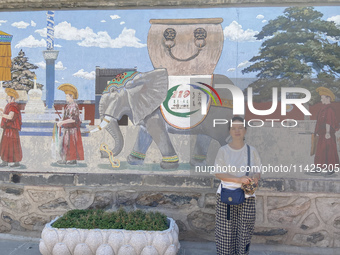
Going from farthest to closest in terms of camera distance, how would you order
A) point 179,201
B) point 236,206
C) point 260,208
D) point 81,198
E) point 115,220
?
point 81,198 < point 179,201 < point 260,208 < point 115,220 < point 236,206

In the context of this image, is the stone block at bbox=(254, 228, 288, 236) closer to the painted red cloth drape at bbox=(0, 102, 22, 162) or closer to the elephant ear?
the elephant ear

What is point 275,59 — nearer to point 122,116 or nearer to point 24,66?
point 122,116

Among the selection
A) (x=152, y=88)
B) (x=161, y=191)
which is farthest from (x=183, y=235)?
(x=152, y=88)

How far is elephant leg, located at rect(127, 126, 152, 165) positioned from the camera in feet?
16.0

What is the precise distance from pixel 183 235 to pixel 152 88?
2.24 m

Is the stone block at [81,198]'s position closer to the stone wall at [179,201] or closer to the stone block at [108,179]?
the stone wall at [179,201]

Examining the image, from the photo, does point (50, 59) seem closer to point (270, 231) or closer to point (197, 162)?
point (197, 162)

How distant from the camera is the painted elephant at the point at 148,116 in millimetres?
4785

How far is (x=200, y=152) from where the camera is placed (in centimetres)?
482

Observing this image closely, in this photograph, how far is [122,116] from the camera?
4.92 meters

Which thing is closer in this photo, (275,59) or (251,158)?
(251,158)

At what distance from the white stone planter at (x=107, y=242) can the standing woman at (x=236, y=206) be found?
66 centimetres

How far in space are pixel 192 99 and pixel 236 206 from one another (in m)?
1.66

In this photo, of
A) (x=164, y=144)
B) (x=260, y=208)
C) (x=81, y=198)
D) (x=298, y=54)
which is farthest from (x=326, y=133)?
(x=81, y=198)
